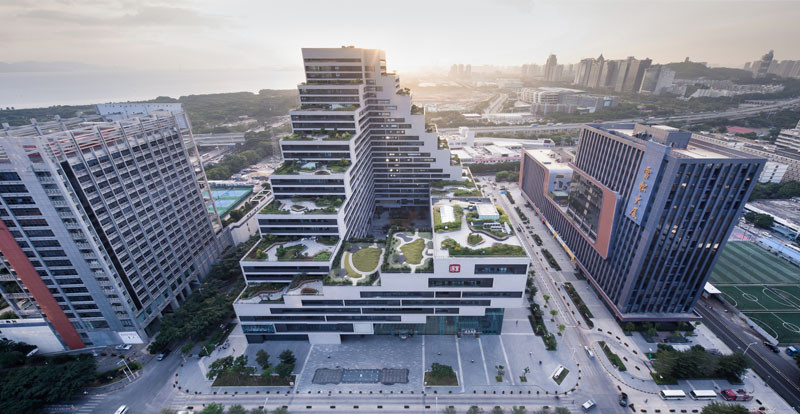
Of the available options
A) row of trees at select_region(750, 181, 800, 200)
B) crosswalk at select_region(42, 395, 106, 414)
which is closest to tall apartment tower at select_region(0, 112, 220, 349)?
crosswalk at select_region(42, 395, 106, 414)

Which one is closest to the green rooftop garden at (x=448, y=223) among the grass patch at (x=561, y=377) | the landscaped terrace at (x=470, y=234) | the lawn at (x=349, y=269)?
the landscaped terrace at (x=470, y=234)

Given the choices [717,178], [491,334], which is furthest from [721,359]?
[491,334]

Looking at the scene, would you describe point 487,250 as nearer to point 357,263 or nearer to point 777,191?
point 357,263

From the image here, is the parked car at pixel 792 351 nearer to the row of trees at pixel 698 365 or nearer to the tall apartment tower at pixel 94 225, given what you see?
the row of trees at pixel 698 365

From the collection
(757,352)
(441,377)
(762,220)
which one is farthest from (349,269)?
(762,220)

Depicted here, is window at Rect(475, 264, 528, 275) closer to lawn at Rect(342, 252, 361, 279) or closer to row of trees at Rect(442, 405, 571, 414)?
row of trees at Rect(442, 405, 571, 414)

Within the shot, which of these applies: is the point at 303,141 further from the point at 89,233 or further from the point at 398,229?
the point at 89,233

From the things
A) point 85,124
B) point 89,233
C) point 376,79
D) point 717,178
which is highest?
point 376,79
